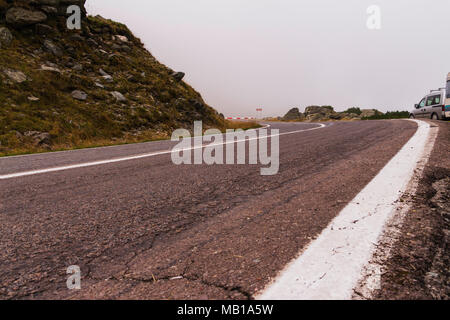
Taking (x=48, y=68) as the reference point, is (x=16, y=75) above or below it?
below

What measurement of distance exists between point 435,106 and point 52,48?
69.4ft

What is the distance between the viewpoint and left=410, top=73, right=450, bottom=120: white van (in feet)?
44.0

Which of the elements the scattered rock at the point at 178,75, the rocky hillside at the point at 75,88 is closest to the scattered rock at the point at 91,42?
the rocky hillside at the point at 75,88

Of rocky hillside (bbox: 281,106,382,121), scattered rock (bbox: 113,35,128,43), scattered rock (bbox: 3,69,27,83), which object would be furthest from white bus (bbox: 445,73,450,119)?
rocky hillside (bbox: 281,106,382,121)

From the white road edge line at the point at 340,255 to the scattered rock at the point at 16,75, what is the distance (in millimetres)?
12730

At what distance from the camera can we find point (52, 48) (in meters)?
12.4

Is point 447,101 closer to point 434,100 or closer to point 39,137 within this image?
point 434,100

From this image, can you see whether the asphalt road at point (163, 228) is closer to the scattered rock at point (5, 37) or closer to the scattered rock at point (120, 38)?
the scattered rock at point (5, 37)

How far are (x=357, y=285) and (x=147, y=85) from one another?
51.4ft

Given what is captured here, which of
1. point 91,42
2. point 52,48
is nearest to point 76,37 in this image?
point 91,42

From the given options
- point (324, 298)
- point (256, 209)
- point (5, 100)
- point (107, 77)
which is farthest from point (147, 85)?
point (324, 298)

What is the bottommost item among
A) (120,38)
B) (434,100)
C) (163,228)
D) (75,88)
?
(163,228)
